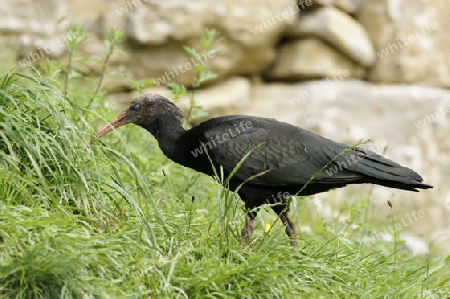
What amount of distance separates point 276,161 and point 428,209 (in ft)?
15.2

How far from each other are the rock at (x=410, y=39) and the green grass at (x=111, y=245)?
554cm

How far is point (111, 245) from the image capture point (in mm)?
3650

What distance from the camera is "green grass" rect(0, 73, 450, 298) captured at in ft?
11.2

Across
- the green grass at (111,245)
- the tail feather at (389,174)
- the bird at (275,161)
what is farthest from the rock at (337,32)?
the green grass at (111,245)

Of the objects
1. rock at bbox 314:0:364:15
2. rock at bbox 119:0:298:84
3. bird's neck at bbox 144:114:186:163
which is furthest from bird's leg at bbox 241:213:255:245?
rock at bbox 314:0:364:15

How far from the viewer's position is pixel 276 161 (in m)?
4.88

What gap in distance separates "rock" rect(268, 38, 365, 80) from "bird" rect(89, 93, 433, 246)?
16.0 ft

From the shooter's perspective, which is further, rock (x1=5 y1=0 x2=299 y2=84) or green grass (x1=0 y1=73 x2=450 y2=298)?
rock (x1=5 y1=0 x2=299 y2=84)

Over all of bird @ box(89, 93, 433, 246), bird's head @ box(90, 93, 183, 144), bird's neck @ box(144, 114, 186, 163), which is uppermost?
bird's head @ box(90, 93, 183, 144)

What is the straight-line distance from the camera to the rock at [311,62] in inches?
387

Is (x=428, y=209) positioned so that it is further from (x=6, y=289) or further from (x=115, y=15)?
(x=6, y=289)

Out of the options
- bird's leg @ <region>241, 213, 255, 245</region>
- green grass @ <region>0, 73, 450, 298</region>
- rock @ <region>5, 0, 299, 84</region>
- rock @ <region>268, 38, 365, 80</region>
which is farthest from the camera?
rock @ <region>268, 38, 365, 80</region>

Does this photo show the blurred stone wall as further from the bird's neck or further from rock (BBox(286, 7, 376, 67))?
the bird's neck

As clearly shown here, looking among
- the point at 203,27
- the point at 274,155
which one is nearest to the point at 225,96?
the point at 203,27
